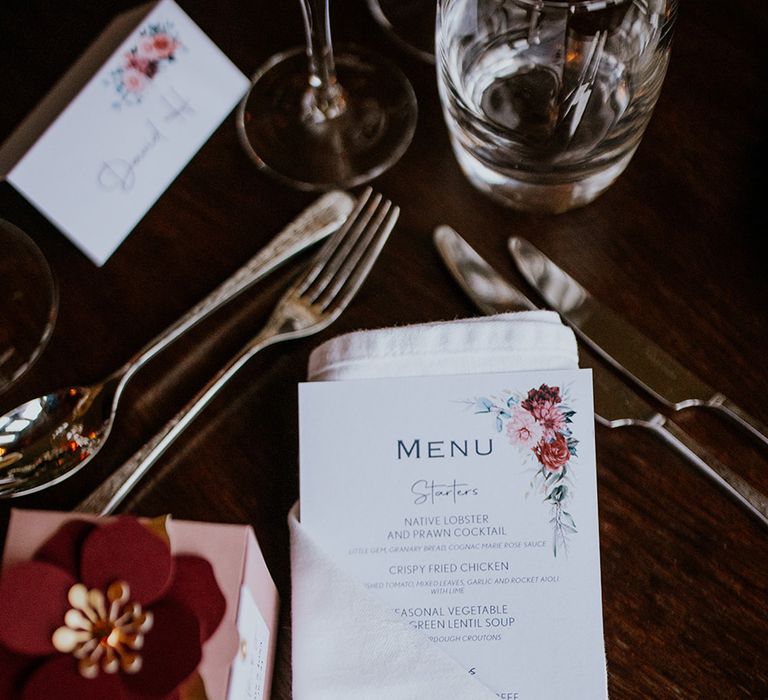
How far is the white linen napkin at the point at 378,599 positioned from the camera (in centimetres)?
43

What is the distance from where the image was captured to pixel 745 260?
54 centimetres

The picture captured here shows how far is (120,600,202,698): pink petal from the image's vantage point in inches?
13.6

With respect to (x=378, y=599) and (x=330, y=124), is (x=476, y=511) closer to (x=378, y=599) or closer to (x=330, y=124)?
(x=378, y=599)

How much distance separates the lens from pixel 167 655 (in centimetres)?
35

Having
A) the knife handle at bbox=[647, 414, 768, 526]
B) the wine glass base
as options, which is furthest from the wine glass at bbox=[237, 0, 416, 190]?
the knife handle at bbox=[647, 414, 768, 526]

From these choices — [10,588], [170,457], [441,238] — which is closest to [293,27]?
[441,238]

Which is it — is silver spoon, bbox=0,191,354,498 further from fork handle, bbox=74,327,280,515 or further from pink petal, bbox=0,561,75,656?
pink petal, bbox=0,561,75,656

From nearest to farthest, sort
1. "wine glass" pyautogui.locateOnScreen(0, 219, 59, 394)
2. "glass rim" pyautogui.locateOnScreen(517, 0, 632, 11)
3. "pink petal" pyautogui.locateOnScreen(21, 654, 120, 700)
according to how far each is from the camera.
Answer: "pink petal" pyautogui.locateOnScreen(21, 654, 120, 700)
"glass rim" pyautogui.locateOnScreen(517, 0, 632, 11)
"wine glass" pyautogui.locateOnScreen(0, 219, 59, 394)

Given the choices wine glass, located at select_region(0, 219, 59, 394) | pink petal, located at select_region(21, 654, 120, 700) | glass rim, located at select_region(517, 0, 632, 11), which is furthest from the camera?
wine glass, located at select_region(0, 219, 59, 394)

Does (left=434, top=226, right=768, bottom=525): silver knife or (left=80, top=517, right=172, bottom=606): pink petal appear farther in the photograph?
(left=434, top=226, right=768, bottom=525): silver knife

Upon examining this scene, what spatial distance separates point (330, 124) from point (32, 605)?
1.20ft

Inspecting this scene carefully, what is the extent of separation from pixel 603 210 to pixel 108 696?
1.30 ft

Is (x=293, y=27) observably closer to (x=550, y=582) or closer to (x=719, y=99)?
(x=719, y=99)

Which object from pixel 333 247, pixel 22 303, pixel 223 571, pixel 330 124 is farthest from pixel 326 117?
pixel 223 571
